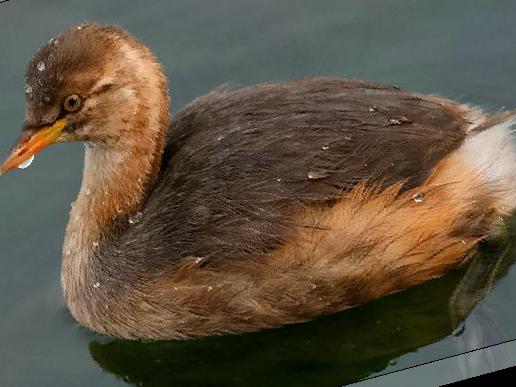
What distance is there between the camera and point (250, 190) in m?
4.80

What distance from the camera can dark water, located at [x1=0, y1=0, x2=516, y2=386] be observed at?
5.09 metres

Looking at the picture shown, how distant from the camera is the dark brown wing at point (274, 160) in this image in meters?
4.79

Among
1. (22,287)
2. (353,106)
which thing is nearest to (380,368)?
(353,106)

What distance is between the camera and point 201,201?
4844 millimetres

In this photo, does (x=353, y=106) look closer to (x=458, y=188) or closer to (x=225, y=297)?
(x=458, y=188)

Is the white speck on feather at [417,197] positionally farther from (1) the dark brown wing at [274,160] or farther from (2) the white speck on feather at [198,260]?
(2) the white speck on feather at [198,260]

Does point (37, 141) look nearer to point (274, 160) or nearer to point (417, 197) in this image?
point (274, 160)

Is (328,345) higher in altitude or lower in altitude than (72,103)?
lower

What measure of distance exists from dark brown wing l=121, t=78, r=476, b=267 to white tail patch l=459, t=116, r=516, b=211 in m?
0.08

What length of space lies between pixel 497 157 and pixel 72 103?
1718 millimetres

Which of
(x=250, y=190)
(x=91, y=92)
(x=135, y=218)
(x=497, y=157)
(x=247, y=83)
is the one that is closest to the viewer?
(x=250, y=190)

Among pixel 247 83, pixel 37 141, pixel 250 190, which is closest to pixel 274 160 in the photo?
pixel 250 190

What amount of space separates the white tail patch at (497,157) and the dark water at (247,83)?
26cm

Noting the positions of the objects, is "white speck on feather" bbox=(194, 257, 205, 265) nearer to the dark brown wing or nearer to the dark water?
the dark brown wing
